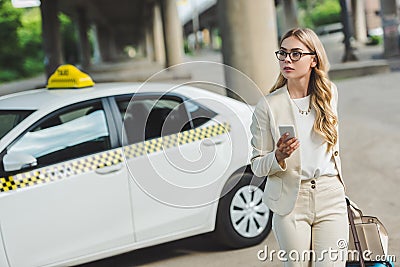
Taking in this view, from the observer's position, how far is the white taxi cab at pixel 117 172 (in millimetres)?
4719

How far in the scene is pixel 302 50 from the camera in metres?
3.06

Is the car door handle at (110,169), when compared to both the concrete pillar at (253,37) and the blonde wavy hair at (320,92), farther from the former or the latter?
the concrete pillar at (253,37)

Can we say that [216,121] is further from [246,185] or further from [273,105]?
[273,105]

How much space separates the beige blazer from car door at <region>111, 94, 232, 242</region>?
1915mm

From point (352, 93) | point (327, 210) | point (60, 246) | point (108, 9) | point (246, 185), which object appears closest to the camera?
point (327, 210)

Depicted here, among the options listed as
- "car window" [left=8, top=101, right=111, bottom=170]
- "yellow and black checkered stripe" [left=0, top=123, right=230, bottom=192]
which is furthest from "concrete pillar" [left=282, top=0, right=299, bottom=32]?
"car window" [left=8, top=101, right=111, bottom=170]

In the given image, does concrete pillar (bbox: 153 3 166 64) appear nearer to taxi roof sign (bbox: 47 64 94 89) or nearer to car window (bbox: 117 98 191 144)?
taxi roof sign (bbox: 47 64 94 89)

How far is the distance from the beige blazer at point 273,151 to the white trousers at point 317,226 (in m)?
0.05

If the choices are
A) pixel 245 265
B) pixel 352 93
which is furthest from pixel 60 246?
pixel 352 93

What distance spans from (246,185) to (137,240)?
3.64 ft

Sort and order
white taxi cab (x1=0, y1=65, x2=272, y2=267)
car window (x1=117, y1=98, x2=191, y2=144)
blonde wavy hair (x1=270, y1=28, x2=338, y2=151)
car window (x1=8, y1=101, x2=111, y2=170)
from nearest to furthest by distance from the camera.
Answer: blonde wavy hair (x1=270, y1=28, x2=338, y2=151) → white taxi cab (x1=0, y1=65, x2=272, y2=267) → car window (x1=8, y1=101, x2=111, y2=170) → car window (x1=117, y1=98, x2=191, y2=144)

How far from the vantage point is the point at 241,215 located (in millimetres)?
5504

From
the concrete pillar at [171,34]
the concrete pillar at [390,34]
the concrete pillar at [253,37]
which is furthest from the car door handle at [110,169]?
the concrete pillar at [171,34]

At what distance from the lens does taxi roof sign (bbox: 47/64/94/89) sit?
561 cm
